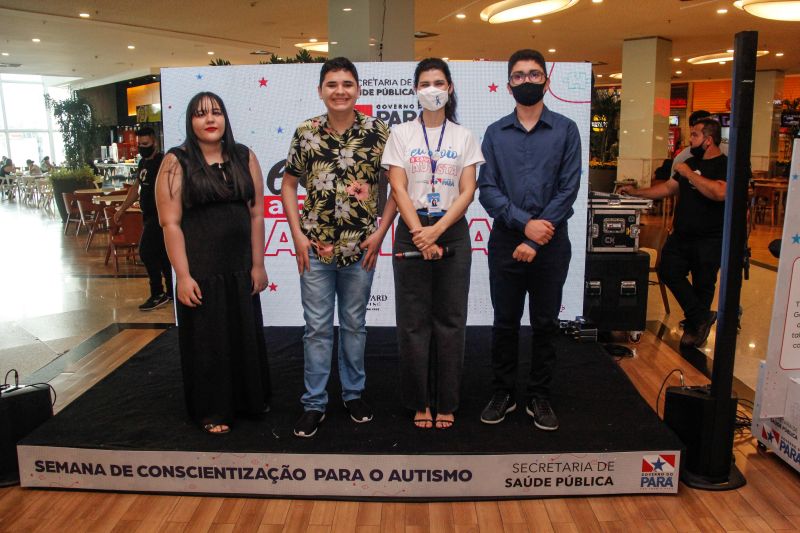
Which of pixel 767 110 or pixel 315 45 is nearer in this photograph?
pixel 315 45

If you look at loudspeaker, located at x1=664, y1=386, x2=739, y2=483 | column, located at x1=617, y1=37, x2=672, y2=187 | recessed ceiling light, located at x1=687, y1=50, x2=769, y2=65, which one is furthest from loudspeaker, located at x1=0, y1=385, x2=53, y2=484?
recessed ceiling light, located at x1=687, y1=50, x2=769, y2=65

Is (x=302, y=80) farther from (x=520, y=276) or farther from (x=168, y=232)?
(x=520, y=276)

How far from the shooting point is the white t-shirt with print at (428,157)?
104 inches

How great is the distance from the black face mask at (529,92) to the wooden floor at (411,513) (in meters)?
1.38

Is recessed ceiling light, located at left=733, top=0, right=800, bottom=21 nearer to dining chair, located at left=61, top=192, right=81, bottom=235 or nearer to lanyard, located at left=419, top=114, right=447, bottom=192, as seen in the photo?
lanyard, located at left=419, top=114, right=447, bottom=192

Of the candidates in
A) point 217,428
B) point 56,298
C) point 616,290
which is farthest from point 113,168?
point 217,428

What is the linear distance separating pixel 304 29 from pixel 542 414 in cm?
967

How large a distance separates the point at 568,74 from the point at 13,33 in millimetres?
11203

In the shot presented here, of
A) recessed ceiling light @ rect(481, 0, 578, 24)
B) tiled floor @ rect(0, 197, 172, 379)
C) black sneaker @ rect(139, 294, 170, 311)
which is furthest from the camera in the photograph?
recessed ceiling light @ rect(481, 0, 578, 24)

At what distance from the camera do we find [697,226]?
4.44 m

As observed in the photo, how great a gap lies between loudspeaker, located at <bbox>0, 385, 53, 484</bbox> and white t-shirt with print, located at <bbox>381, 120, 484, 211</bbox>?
6.11 feet

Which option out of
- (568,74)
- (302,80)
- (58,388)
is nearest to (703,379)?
(568,74)

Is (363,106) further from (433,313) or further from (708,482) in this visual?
(708,482)

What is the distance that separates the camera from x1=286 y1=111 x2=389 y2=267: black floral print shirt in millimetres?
2699
